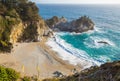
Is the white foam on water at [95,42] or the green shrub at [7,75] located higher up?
the green shrub at [7,75]

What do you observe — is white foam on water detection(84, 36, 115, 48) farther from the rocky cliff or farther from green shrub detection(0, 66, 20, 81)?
green shrub detection(0, 66, 20, 81)

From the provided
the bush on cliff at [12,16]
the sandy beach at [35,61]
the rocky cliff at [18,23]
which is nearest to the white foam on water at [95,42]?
the sandy beach at [35,61]

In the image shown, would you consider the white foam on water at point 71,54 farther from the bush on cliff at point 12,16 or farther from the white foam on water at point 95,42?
the bush on cliff at point 12,16

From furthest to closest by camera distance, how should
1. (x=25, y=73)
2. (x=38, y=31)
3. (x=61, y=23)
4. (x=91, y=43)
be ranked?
(x=61, y=23) → (x=91, y=43) → (x=38, y=31) → (x=25, y=73)

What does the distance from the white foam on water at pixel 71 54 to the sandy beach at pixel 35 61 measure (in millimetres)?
1937

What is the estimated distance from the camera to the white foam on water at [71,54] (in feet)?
145

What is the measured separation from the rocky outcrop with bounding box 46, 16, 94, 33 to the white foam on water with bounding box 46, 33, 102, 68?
1682 centimetres

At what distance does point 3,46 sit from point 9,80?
23.8 m

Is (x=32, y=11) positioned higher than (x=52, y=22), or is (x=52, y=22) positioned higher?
(x=32, y=11)

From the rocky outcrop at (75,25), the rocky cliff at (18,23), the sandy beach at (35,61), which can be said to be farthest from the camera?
the rocky outcrop at (75,25)

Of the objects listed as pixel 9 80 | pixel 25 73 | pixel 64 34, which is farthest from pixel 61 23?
pixel 9 80

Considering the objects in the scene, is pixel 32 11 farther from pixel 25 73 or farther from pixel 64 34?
pixel 25 73

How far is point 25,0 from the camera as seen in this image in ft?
199

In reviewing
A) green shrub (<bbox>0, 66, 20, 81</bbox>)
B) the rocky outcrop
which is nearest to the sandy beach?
green shrub (<bbox>0, 66, 20, 81</bbox>)
